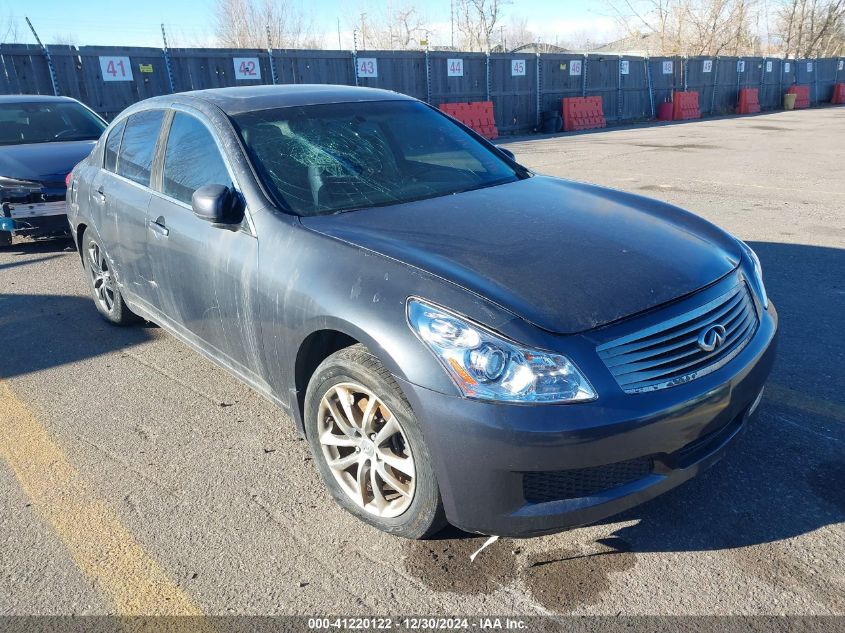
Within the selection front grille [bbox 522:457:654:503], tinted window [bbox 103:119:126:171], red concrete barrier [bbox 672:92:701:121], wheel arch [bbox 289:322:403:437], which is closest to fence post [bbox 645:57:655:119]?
red concrete barrier [bbox 672:92:701:121]

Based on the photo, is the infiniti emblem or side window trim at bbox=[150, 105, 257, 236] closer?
the infiniti emblem

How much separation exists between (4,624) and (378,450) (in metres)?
1.41

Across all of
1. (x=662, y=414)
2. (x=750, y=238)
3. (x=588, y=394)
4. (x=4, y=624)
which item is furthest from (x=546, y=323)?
(x=750, y=238)

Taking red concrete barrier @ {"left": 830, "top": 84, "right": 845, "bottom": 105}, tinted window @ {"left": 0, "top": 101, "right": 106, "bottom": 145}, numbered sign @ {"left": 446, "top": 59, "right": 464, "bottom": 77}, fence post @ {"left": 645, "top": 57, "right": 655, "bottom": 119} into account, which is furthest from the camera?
red concrete barrier @ {"left": 830, "top": 84, "right": 845, "bottom": 105}

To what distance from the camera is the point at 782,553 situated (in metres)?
2.45

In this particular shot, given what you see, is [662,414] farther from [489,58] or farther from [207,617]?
[489,58]

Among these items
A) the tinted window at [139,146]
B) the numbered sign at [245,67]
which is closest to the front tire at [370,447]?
the tinted window at [139,146]

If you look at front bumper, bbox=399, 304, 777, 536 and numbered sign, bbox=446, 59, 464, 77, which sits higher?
numbered sign, bbox=446, 59, 464, 77

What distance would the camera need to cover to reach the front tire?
2.36 meters

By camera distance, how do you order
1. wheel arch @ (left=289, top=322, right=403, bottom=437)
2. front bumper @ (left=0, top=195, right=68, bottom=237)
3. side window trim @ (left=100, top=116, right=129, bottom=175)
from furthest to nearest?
front bumper @ (left=0, top=195, right=68, bottom=237) < side window trim @ (left=100, top=116, right=129, bottom=175) < wheel arch @ (left=289, top=322, right=403, bottom=437)

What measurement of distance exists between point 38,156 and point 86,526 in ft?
20.1

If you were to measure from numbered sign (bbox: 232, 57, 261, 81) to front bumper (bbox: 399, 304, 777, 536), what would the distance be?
16.9 meters

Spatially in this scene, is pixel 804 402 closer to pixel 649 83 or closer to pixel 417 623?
pixel 417 623

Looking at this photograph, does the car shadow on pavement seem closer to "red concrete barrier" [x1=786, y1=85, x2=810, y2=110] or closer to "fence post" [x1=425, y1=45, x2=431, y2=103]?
"fence post" [x1=425, y1=45, x2=431, y2=103]
